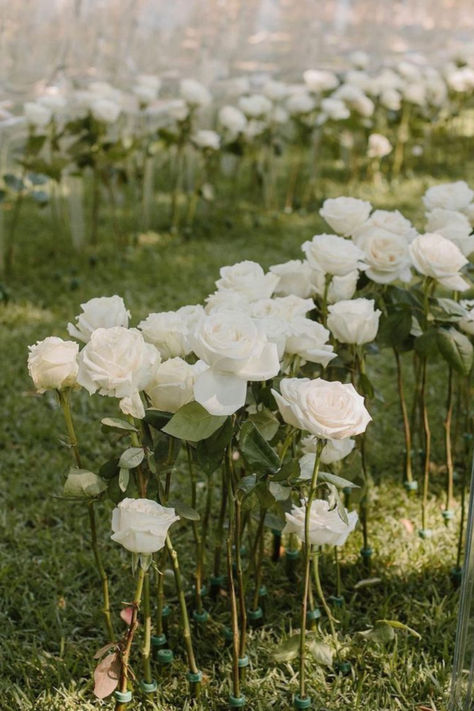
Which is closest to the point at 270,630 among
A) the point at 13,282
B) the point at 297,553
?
the point at 297,553

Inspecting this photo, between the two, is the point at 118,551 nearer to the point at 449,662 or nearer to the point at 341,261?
the point at 449,662

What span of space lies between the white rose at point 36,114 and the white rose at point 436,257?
8.02 feet

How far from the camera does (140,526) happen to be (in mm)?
1512

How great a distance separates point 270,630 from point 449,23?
290 inches

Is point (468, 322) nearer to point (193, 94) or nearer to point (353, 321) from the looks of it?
point (353, 321)

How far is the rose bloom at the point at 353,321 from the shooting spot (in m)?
1.88

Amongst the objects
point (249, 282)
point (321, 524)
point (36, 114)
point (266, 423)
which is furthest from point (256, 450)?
point (36, 114)

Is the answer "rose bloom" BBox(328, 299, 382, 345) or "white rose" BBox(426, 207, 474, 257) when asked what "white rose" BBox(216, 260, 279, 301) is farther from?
"white rose" BBox(426, 207, 474, 257)

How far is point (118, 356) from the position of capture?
4.88 ft

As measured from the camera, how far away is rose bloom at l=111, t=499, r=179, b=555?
1.51 meters

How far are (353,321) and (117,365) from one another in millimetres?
571

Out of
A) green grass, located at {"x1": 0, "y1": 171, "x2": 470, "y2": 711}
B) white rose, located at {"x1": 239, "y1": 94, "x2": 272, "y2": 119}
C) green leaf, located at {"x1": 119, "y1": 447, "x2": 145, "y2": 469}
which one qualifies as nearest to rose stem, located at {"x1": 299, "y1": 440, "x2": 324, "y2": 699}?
green grass, located at {"x1": 0, "y1": 171, "x2": 470, "y2": 711}

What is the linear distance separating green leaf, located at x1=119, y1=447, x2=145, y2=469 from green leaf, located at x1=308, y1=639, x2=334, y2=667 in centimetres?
57

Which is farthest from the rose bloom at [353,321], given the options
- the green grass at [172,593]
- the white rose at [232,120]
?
the white rose at [232,120]
